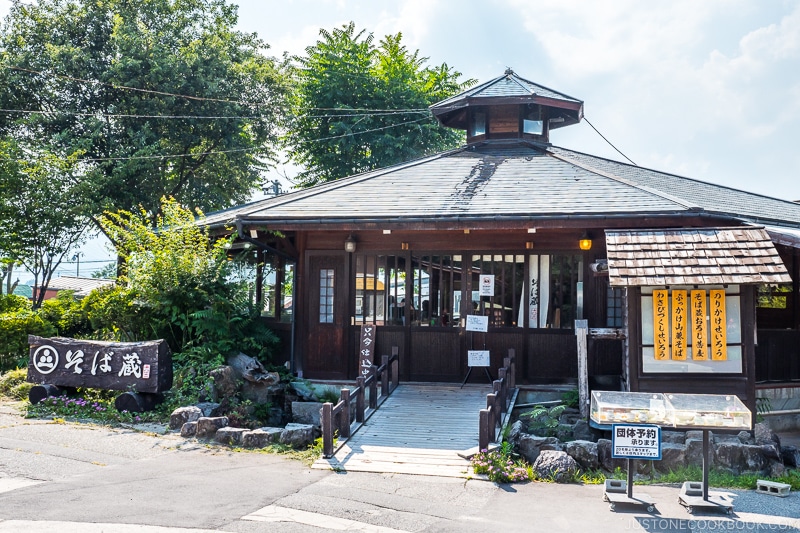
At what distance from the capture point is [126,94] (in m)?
24.7

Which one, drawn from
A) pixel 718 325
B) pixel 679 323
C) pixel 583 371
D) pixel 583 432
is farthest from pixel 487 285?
pixel 718 325

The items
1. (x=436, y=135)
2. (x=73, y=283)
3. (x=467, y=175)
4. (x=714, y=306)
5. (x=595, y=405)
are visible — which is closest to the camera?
(x=595, y=405)

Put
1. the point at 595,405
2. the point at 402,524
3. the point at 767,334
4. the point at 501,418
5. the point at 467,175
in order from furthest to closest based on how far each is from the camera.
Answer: the point at 467,175 < the point at 767,334 < the point at 501,418 < the point at 595,405 < the point at 402,524

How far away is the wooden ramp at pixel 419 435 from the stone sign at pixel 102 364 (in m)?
4.21

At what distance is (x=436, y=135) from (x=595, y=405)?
68.5 feet

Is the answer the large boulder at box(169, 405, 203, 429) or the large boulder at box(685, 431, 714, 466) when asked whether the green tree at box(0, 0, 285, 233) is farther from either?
the large boulder at box(685, 431, 714, 466)

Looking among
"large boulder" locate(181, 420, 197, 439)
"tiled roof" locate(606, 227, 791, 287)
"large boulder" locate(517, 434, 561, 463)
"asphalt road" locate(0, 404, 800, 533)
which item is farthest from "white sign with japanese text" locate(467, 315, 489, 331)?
"large boulder" locate(181, 420, 197, 439)

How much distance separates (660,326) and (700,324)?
1.86 feet

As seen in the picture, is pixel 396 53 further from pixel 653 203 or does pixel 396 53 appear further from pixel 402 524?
pixel 402 524

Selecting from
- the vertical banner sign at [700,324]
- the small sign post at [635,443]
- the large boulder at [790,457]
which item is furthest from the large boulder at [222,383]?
the large boulder at [790,457]

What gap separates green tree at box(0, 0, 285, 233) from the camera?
23844 millimetres

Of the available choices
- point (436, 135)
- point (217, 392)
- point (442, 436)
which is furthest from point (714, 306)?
point (436, 135)

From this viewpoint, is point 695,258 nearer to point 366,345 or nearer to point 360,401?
point 360,401

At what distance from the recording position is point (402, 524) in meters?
7.11
